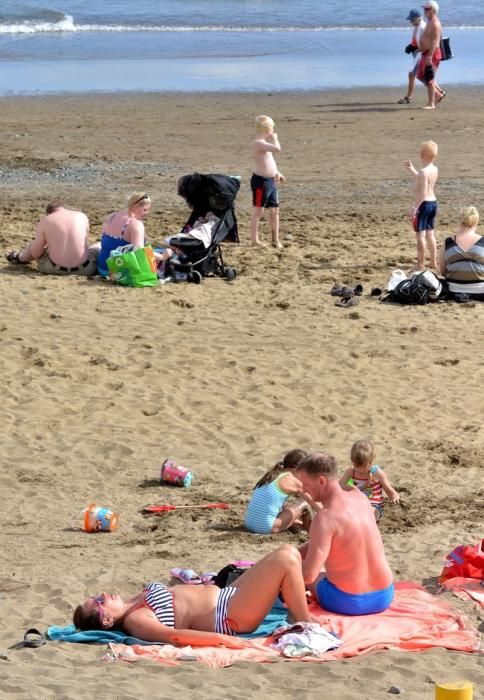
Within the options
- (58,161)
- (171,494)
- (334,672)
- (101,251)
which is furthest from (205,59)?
(334,672)

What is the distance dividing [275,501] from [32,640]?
2.01 m

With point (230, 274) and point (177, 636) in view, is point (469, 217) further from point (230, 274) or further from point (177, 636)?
point (177, 636)

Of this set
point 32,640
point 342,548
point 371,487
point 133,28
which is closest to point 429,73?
point 371,487

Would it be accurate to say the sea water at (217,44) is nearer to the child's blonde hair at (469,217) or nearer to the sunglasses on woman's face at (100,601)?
the child's blonde hair at (469,217)

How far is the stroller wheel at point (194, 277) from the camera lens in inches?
535

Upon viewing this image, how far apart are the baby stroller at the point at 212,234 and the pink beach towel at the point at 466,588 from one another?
6.73 metres

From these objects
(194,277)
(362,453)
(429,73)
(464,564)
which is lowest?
(464,564)

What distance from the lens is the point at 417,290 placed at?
12.9 meters

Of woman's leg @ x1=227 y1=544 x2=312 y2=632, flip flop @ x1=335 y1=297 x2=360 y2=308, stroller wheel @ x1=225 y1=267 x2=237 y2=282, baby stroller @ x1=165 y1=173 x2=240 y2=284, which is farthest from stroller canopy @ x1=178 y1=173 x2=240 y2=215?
woman's leg @ x1=227 y1=544 x2=312 y2=632

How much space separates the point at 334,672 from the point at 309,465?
113cm

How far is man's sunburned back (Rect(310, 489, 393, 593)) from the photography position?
680 centimetres

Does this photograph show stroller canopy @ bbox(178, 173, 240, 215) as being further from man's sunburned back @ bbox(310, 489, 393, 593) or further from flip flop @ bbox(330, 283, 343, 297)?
man's sunburned back @ bbox(310, 489, 393, 593)

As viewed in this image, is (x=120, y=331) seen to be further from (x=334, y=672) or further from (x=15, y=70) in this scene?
(x=15, y=70)

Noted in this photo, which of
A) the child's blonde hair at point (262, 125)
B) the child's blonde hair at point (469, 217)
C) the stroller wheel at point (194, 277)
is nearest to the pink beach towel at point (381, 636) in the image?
the child's blonde hair at point (469, 217)
